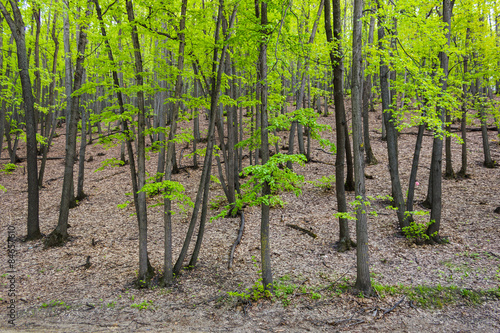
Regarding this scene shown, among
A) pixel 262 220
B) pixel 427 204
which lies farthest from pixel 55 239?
pixel 427 204

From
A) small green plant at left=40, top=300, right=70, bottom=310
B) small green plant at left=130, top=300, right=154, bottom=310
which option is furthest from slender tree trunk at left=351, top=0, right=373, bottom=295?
small green plant at left=40, top=300, right=70, bottom=310

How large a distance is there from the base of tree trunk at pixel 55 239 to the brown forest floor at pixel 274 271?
0.22 metres

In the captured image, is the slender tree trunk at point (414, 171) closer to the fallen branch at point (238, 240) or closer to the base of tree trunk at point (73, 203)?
the fallen branch at point (238, 240)

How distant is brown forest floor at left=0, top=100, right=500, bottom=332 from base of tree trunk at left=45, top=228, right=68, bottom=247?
22 centimetres

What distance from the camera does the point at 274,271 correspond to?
6445 millimetres

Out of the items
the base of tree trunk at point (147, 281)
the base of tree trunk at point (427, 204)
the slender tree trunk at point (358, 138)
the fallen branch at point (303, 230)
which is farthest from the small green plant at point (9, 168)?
the base of tree trunk at point (427, 204)

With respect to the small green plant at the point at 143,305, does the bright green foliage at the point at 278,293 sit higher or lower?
higher

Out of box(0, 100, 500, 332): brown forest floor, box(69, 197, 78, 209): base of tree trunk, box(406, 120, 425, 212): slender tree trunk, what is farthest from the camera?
box(69, 197, 78, 209): base of tree trunk

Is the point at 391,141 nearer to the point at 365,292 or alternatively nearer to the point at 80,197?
the point at 365,292

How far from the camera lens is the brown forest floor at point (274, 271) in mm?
4691

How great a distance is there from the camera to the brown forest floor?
15.4 feet

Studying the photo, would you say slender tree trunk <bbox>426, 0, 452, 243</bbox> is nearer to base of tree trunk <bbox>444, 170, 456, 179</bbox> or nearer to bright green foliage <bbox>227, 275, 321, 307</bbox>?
bright green foliage <bbox>227, 275, 321, 307</bbox>

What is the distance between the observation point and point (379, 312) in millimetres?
4750

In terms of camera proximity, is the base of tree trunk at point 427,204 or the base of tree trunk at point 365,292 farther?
the base of tree trunk at point 427,204
